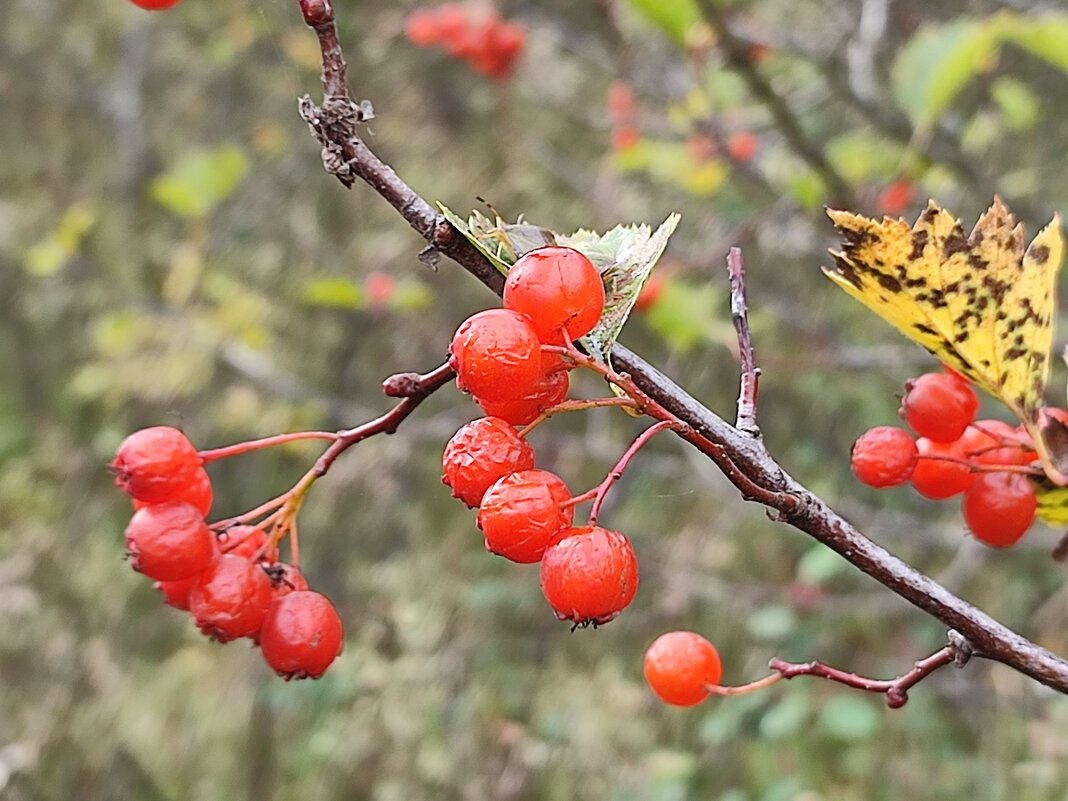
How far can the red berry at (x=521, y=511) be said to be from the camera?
0.79 m

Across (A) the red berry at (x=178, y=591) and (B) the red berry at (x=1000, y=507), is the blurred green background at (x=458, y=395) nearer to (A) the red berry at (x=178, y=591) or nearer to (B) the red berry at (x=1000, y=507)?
(B) the red berry at (x=1000, y=507)

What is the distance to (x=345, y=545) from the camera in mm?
4934

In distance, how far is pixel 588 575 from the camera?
81cm

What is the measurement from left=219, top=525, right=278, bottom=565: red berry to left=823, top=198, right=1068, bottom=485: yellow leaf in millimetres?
661

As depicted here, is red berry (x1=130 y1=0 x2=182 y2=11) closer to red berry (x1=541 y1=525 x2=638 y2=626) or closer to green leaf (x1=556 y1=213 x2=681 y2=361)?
green leaf (x1=556 y1=213 x2=681 y2=361)

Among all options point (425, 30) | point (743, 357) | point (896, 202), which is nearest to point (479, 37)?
point (425, 30)

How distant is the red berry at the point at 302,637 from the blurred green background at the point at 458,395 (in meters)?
1.57

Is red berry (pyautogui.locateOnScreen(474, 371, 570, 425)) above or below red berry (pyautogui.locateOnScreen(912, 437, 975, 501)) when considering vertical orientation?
below

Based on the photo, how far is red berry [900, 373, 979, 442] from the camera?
39.7 inches

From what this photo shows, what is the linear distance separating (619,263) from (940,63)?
4.57 feet

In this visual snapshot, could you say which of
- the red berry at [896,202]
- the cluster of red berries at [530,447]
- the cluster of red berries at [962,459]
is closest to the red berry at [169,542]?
the cluster of red berries at [530,447]

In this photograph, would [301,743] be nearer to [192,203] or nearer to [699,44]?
[192,203]

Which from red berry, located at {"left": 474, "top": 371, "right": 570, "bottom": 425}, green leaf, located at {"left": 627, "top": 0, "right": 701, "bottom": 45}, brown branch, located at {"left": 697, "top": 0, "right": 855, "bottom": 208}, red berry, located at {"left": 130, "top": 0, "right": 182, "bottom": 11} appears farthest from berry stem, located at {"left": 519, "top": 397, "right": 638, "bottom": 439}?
green leaf, located at {"left": 627, "top": 0, "right": 701, "bottom": 45}

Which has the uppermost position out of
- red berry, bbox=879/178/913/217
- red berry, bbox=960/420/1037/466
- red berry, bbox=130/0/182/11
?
red berry, bbox=879/178/913/217
